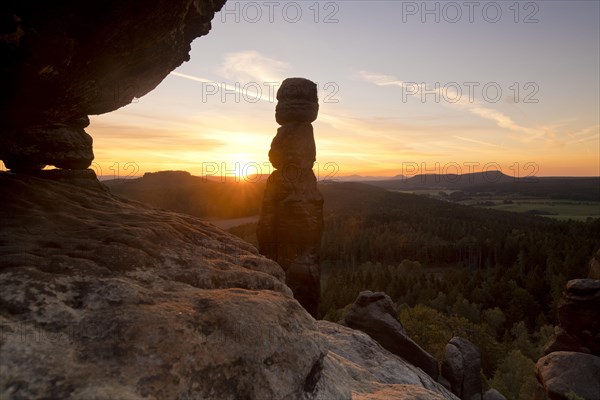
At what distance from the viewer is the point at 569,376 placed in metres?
21.9

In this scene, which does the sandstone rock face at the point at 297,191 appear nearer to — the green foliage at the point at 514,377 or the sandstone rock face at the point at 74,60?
the green foliage at the point at 514,377

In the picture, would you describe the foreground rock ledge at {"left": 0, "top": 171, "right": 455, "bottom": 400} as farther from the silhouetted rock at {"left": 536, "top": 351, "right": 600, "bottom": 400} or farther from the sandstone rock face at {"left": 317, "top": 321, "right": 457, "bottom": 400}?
the silhouetted rock at {"left": 536, "top": 351, "right": 600, "bottom": 400}

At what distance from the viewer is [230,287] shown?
8.77 meters

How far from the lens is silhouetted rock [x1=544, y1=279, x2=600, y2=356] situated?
26.2 metres

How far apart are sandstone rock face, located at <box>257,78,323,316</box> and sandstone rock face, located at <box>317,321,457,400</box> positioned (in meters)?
23.8

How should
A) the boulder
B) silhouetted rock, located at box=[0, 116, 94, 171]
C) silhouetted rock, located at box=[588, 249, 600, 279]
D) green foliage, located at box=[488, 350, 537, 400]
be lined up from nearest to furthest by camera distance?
the boulder < silhouetted rock, located at box=[0, 116, 94, 171] < silhouetted rock, located at box=[588, 249, 600, 279] < green foliage, located at box=[488, 350, 537, 400]

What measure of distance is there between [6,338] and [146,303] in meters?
2.02

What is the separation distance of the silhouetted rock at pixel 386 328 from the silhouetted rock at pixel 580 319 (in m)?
11.2

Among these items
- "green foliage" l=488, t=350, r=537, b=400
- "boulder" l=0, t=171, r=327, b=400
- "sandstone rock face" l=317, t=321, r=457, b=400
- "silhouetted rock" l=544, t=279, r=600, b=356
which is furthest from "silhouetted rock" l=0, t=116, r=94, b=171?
"green foliage" l=488, t=350, r=537, b=400

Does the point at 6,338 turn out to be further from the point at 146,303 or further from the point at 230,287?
the point at 230,287

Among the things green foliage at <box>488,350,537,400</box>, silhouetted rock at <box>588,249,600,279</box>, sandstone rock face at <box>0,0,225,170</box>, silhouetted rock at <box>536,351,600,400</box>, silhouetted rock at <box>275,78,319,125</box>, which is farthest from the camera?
silhouetted rock at <box>275,78,319,125</box>

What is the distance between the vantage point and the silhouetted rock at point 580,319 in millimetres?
26172

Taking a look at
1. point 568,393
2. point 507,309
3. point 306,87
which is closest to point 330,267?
point 507,309

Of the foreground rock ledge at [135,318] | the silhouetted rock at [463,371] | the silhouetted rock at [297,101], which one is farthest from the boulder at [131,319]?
the silhouetted rock at [297,101]
